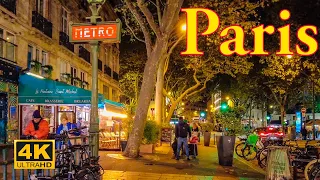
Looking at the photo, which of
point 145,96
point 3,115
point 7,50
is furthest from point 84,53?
point 145,96

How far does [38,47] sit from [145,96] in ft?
25.6

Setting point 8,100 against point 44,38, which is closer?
point 8,100

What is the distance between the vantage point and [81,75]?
27.8 m

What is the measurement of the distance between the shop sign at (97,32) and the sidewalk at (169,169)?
4.09m

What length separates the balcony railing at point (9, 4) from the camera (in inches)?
644

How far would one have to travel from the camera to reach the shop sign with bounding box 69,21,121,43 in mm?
8375

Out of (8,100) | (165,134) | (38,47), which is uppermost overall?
(38,47)

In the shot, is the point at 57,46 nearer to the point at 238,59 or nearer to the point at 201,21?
the point at 201,21

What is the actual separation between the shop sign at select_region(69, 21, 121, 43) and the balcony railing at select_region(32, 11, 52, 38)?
11524 mm

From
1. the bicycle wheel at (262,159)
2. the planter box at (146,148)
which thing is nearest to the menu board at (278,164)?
the bicycle wheel at (262,159)

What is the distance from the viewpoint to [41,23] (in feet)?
65.7

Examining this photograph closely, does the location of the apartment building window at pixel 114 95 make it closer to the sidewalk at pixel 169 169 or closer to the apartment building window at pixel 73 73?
the apartment building window at pixel 73 73

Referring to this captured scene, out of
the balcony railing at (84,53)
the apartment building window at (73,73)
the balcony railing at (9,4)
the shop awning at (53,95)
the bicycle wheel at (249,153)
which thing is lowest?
the bicycle wheel at (249,153)

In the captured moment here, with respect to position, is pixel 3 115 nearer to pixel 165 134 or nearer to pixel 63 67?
pixel 63 67
